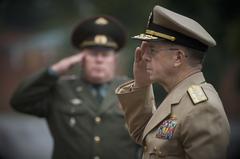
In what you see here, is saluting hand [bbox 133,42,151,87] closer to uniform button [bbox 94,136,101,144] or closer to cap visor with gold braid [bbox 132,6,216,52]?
cap visor with gold braid [bbox 132,6,216,52]

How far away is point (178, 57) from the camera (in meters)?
3.93

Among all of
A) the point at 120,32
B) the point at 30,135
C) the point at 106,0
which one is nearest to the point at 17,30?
the point at 106,0

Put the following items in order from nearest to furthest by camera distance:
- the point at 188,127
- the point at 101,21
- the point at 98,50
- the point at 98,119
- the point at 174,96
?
the point at 188,127 < the point at 174,96 < the point at 98,119 < the point at 98,50 < the point at 101,21

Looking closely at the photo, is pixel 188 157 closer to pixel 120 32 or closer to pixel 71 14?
pixel 120 32

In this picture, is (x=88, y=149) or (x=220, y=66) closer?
(x=88, y=149)

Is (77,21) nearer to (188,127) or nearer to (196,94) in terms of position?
(196,94)

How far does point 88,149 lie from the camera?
18.1ft

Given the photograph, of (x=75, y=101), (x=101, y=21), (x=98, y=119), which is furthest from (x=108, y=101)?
(x=101, y=21)

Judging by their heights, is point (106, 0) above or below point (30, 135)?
above

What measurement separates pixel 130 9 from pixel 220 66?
6.05ft

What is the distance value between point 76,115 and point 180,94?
6.18 feet

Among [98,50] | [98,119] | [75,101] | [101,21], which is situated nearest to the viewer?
[98,119]

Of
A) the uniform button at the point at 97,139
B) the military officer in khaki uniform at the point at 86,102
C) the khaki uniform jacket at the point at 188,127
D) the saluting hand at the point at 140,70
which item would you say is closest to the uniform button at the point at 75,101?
the military officer in khaki uniform at the point at 86,102

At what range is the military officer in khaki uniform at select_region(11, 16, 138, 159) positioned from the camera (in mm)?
5523
